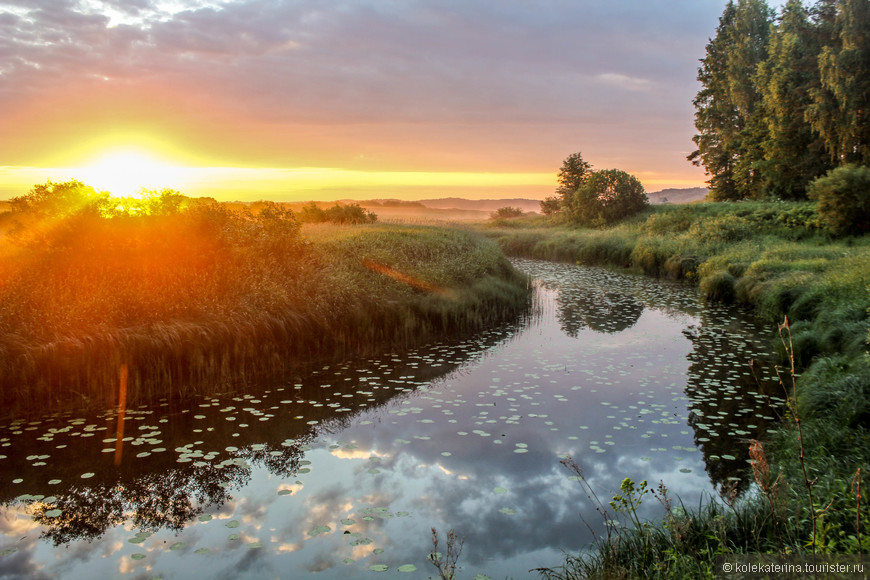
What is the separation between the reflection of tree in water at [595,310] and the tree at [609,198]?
1136 inches

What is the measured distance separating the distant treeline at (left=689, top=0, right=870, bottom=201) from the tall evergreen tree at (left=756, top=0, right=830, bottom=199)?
2.6 inches

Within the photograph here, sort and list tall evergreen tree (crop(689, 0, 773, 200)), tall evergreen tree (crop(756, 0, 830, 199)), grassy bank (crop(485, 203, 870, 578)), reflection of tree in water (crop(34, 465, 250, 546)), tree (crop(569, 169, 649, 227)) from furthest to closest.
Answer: tree (crop(569, 169, 649, 227)) < tall evergreen tree (crop(689, 0, 773, 200)) < tall evergreen tree (crop(756, 0, 830, 199)) < reflection of tree in water (crop(34, 465, 250, 546)) < grassy bank (crop(485, 203, 870, 578))

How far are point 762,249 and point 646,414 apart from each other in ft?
71.5

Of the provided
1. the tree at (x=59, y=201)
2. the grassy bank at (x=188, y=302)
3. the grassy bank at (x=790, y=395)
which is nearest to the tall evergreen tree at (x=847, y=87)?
the grassy bank at (x=790, y=395)

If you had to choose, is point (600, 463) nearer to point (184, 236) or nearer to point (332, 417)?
point (332, 417)

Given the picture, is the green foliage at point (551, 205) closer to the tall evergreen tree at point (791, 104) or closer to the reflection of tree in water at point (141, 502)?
the tall evergreen tree at point (791, 104)

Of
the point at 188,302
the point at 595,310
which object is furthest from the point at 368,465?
the point at 595,310

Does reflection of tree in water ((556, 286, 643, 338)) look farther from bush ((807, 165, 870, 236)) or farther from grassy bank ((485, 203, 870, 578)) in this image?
bush ((807, 165, 870, 236))

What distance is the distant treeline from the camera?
3234cm

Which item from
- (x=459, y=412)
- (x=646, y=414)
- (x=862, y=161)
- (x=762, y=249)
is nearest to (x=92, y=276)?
(x=459, y=412)

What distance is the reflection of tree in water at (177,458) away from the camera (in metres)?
6.49

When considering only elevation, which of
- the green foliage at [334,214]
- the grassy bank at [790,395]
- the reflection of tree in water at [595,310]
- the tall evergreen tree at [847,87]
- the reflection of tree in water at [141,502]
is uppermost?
the tall evergreen tree at [847,87]

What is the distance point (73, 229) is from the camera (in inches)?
494

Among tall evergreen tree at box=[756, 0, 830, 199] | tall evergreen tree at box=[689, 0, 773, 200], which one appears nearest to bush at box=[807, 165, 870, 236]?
tall evergreen tree at box=[756, 0, 830, 199]
